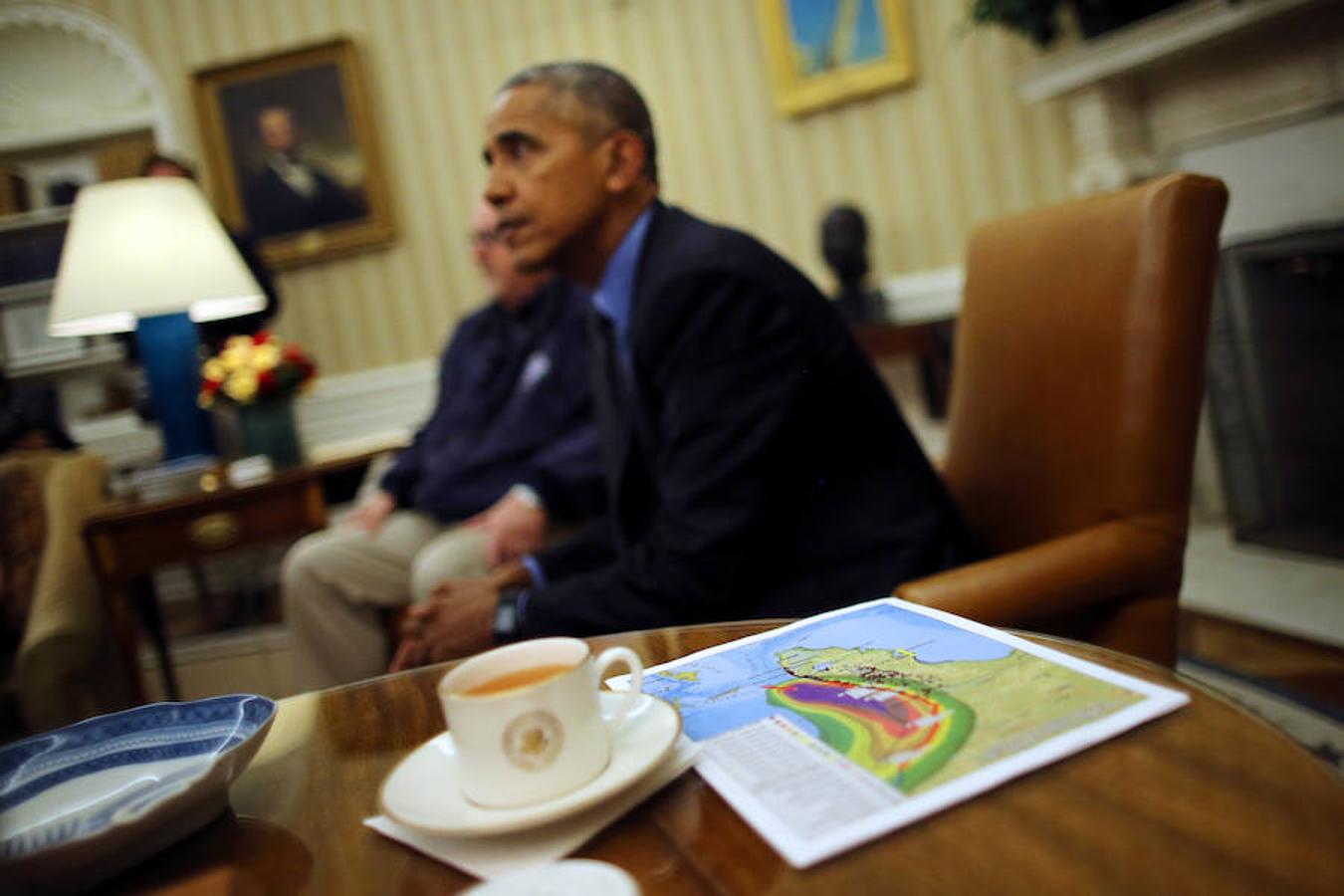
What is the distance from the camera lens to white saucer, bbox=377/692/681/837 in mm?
560

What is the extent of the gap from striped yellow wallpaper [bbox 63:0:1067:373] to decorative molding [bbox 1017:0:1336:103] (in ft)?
1.82

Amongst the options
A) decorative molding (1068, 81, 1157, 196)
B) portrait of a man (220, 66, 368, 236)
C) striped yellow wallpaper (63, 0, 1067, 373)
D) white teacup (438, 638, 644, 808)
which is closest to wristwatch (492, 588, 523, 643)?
white teacup (438, 638, 644, 808)

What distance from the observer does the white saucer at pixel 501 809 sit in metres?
0.56

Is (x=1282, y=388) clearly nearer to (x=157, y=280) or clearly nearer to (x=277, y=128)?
(x=157, y=280)

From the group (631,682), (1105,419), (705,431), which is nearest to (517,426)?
(705,431)

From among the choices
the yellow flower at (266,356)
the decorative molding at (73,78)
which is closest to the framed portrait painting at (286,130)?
the decorative molding at (73,78)

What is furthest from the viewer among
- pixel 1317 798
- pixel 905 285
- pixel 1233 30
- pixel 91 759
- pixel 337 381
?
pixel 337 381

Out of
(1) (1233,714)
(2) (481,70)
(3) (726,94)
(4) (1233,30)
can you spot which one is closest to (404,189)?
(2) (481,70)

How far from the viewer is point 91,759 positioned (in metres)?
0.75

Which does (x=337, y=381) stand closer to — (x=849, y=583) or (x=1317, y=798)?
(x=849, y=583)

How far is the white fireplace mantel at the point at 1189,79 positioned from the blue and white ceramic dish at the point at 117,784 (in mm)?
2761

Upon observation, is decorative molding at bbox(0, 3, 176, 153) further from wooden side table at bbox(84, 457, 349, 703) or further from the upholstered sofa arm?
Answer: the upholstered sofa arm

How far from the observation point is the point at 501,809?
0.58 meters

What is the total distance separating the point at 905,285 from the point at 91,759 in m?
3.59
